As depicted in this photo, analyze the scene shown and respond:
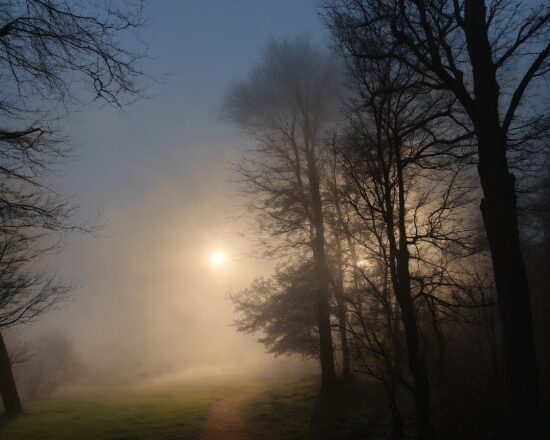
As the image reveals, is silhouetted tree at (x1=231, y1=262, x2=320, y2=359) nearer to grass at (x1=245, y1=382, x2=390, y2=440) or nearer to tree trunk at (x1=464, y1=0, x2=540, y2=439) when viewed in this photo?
grass at (x1=245, y1=382, x2=390, y2=440)

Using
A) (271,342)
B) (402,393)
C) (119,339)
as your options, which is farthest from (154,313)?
(402,393)

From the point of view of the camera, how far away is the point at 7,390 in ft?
46.6

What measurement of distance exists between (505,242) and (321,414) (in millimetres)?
7841

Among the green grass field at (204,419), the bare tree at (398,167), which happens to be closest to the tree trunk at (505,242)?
the bare tree at (398,167)

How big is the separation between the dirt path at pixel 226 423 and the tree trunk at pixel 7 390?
20.5 ft

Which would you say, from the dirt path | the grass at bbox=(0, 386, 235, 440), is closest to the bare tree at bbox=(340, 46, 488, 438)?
the dirt path

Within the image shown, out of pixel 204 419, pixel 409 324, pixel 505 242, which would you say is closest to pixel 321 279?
pixel 204 419

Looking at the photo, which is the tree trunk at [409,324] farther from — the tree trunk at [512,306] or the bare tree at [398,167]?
the tree trunk at [512,306]

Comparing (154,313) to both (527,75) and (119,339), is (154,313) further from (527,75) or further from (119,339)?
(527,75)

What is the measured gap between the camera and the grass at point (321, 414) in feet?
29.4

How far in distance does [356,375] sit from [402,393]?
6665 mm

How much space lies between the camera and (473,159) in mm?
8258

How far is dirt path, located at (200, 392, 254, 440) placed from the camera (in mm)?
10273

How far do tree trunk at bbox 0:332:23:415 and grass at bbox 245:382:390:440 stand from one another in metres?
7.36
